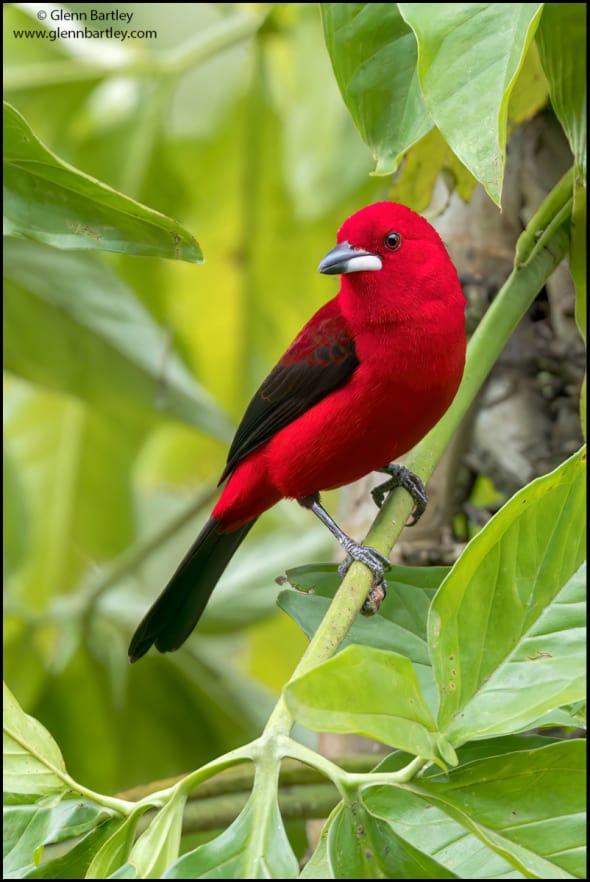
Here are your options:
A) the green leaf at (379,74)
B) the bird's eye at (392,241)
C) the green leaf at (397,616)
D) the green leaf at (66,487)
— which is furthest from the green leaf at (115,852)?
the green leaf at (66,487)

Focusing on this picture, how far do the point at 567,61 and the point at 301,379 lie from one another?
34.5 inches

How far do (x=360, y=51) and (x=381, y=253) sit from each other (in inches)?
24.3

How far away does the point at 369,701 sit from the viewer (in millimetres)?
1113

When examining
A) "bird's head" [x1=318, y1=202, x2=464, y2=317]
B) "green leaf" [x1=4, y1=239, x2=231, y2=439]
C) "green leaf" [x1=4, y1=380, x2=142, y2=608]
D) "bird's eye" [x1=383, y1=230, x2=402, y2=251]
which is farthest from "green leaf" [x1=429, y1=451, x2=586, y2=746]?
"green leaf" [x1=4, y1=380, x2=142, y2=608]

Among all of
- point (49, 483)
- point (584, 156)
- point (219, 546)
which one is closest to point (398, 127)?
point (584, 156)

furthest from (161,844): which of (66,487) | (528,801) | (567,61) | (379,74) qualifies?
(66,487)

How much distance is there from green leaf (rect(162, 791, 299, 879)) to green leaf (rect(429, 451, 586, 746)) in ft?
0.64

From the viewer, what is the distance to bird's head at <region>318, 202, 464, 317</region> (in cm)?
223

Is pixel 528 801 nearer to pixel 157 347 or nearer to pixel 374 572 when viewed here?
pixel 374 572

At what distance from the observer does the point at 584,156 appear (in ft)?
5.48

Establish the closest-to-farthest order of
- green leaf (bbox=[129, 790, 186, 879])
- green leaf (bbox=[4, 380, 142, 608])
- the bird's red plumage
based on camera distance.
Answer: green leaf (bbox=[129, 790, 186, 879]) < the bird's red plumage < green leaf (bbox=[4, 380, 142, 608])

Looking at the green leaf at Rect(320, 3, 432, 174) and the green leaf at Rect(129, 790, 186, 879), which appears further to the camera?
the green leaf at Rect(320, 3, 432, 174)

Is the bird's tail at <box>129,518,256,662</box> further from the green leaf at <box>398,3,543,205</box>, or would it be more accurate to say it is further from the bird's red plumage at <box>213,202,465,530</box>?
the green leaf at <box>398,3,543,205</box>

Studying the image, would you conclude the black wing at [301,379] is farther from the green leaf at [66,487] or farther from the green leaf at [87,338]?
the green leaf at [66,487]
